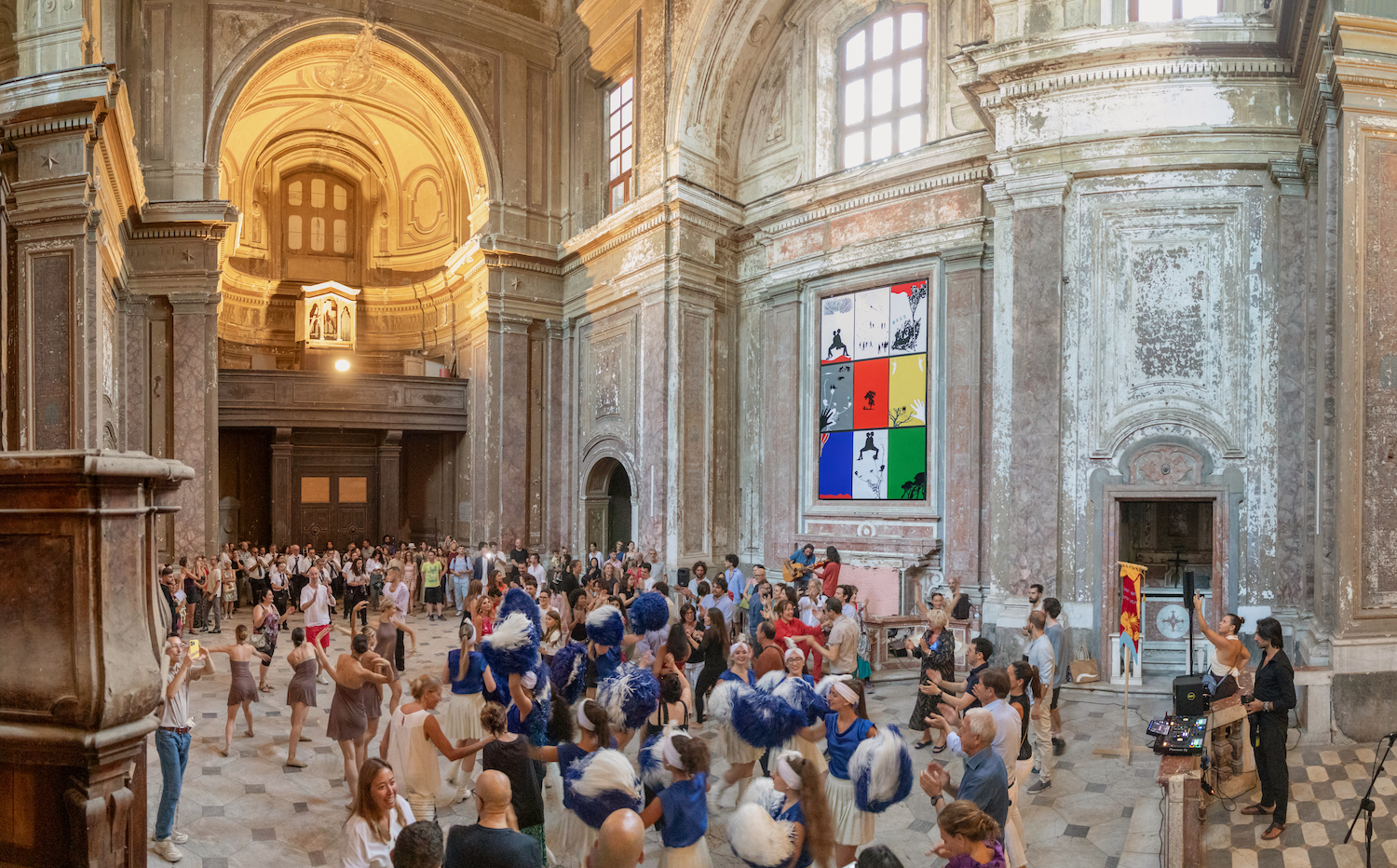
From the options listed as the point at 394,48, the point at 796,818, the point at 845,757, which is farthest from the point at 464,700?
the point at 394,48

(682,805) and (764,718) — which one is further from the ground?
(764,718)

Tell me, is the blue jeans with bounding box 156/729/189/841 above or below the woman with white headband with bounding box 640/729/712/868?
below

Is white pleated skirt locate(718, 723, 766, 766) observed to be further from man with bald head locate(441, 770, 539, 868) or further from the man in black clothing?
the man in black clothing

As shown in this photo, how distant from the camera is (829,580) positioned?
14.0 meters

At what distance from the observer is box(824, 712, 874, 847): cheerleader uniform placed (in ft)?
17.6

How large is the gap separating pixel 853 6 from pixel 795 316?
18.8 feet

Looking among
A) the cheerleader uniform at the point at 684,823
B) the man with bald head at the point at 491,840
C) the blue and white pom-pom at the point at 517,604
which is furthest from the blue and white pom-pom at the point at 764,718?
the blue and white pom-pom at the point at 517,604

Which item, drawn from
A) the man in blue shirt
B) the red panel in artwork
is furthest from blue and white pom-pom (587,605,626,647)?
the red panel in artwork

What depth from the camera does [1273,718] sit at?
22.1ft

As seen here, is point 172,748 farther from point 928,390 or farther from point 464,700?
point 928,390

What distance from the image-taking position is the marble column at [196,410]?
18125mm

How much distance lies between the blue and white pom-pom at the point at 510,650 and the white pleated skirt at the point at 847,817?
226 cm

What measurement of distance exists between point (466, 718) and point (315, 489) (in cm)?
1976

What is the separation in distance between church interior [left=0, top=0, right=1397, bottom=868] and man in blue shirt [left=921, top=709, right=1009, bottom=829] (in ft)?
6.24
